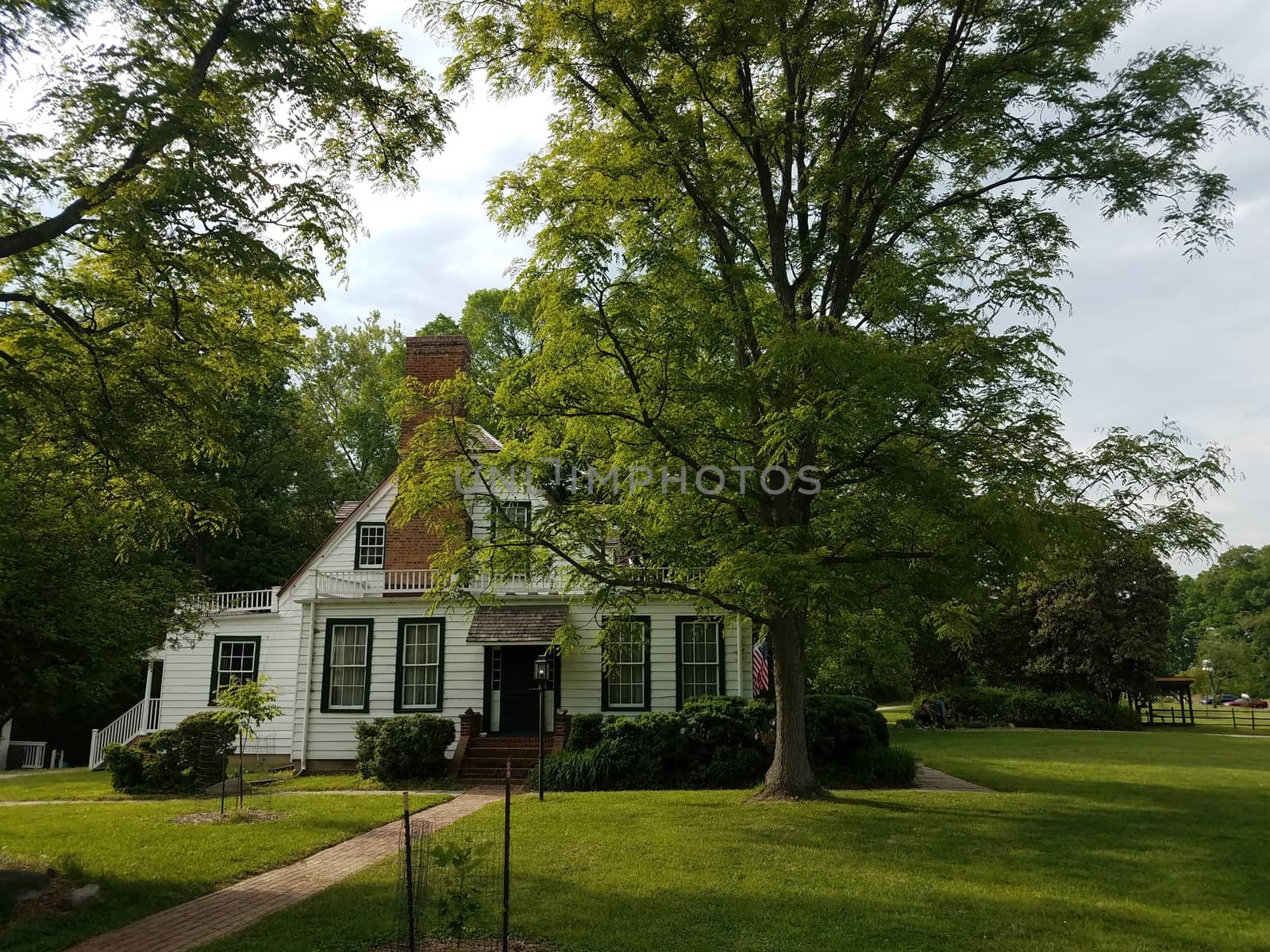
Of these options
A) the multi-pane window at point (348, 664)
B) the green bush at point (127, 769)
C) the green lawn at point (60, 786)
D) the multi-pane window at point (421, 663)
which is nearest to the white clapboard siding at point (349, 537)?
the multi-pane window at point (348, 664)

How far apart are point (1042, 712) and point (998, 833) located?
22.8 m

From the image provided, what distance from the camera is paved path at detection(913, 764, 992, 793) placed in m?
14.5

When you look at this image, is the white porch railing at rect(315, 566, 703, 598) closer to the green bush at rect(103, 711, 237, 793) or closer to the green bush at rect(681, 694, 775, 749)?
the green bush at rect(681, 694, 775, 749)

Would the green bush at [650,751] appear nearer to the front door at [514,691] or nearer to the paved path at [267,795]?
the paved path at [267,795]

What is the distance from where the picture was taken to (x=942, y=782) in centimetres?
1542

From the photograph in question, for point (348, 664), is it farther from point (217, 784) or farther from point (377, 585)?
point (217, 784)

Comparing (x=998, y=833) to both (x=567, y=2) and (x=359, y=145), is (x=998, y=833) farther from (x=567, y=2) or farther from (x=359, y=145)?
(x=567, y=2)

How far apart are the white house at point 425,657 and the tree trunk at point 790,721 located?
4897 millimetres

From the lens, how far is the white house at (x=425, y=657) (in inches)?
741

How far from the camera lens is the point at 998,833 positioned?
1059 centimetres

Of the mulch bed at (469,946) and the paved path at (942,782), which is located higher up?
the mulch bed at (469,946)

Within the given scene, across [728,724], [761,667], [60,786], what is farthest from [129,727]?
[761,667]

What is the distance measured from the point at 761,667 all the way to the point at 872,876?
10658 mm

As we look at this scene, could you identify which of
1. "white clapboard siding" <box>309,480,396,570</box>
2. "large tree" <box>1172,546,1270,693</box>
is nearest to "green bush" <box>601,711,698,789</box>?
"white clapboard siding" <box>309,480,396,570</box>
